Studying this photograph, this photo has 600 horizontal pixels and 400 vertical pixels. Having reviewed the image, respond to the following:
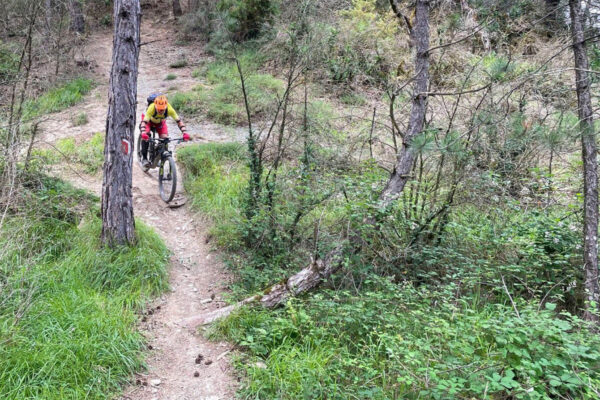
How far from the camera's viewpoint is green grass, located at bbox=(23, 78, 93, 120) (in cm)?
1271

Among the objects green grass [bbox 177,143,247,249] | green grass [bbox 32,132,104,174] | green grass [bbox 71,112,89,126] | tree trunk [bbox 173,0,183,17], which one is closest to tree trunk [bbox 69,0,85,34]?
tree trunk [bbox 173,0,183,17]

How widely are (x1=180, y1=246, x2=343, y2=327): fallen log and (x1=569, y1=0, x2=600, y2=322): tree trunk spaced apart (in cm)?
272

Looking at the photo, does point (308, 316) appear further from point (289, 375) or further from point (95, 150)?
point (95, 150)

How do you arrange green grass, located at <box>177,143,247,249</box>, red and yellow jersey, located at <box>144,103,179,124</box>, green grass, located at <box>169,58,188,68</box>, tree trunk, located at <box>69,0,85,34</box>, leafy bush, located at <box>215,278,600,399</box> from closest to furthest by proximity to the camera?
leafy bush, located at <box>215,278,600,399</box>
green grass, located at <box>177,143,247,249</box>
red and yellow jersey, located at <box>144,103,179,124</box>
green grass, located at <box>169,58,188,68</box>
tree trunk, located at <box>69,0,85,34</box>

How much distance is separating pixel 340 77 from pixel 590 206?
8097 millimetres

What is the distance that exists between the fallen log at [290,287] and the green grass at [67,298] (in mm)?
818

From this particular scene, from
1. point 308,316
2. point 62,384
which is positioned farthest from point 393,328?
point 62,384

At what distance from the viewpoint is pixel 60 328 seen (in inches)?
166

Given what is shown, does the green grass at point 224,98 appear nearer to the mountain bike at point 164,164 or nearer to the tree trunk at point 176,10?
the mountain bike at point 164,164

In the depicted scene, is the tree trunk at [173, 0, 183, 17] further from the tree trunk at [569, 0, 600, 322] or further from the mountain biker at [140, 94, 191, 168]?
the tree trunk at [569, 0, 600, 322]

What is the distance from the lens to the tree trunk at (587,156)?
4367mm

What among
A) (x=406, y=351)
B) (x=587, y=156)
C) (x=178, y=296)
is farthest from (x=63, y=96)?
(x=587, y=156)

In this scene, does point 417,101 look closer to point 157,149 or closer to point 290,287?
point 290,287

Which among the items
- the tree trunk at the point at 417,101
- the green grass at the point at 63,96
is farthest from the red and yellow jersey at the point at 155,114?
the green grass at the point at 63,96
